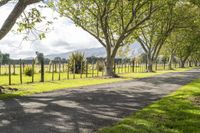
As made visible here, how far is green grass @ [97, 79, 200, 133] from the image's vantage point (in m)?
9.92

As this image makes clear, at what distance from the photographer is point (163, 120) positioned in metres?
11.3

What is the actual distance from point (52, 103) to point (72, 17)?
2958cm

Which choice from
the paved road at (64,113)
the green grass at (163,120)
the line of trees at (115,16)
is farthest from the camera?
the line of trees at (115,16)

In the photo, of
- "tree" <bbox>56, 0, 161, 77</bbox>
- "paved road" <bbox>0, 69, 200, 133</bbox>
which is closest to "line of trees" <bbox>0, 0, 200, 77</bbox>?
"tree" <bbox>56, 0, 161, 77</bbox>

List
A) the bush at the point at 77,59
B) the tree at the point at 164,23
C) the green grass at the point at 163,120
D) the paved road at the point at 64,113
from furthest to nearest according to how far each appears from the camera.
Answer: the tree at the point at 164,23 → the bush at the point at 77,59 → the paved road at the point at 64,113 → the green grass at the point at 163,120

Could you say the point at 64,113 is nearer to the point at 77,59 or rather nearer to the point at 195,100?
the point at 195,100

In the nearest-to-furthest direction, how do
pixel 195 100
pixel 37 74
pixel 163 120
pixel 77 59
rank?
1. pixel 163 120
2. pixel 195 100
3. pixel 37 74
4. pixel 77 59

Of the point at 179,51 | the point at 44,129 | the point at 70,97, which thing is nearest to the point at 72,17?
the point at 70,97

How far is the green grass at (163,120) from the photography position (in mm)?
9922

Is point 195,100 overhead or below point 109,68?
below

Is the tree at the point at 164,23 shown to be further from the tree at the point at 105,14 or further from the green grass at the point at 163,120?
the green grass at the point at 163,120

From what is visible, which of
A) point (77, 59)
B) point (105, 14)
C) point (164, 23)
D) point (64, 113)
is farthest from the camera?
point (164, 23)

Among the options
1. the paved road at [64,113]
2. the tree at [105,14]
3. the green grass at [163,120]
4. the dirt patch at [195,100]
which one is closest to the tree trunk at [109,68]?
the tree at [105,14]

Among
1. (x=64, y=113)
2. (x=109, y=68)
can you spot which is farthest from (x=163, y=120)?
(x=109, y=68)
